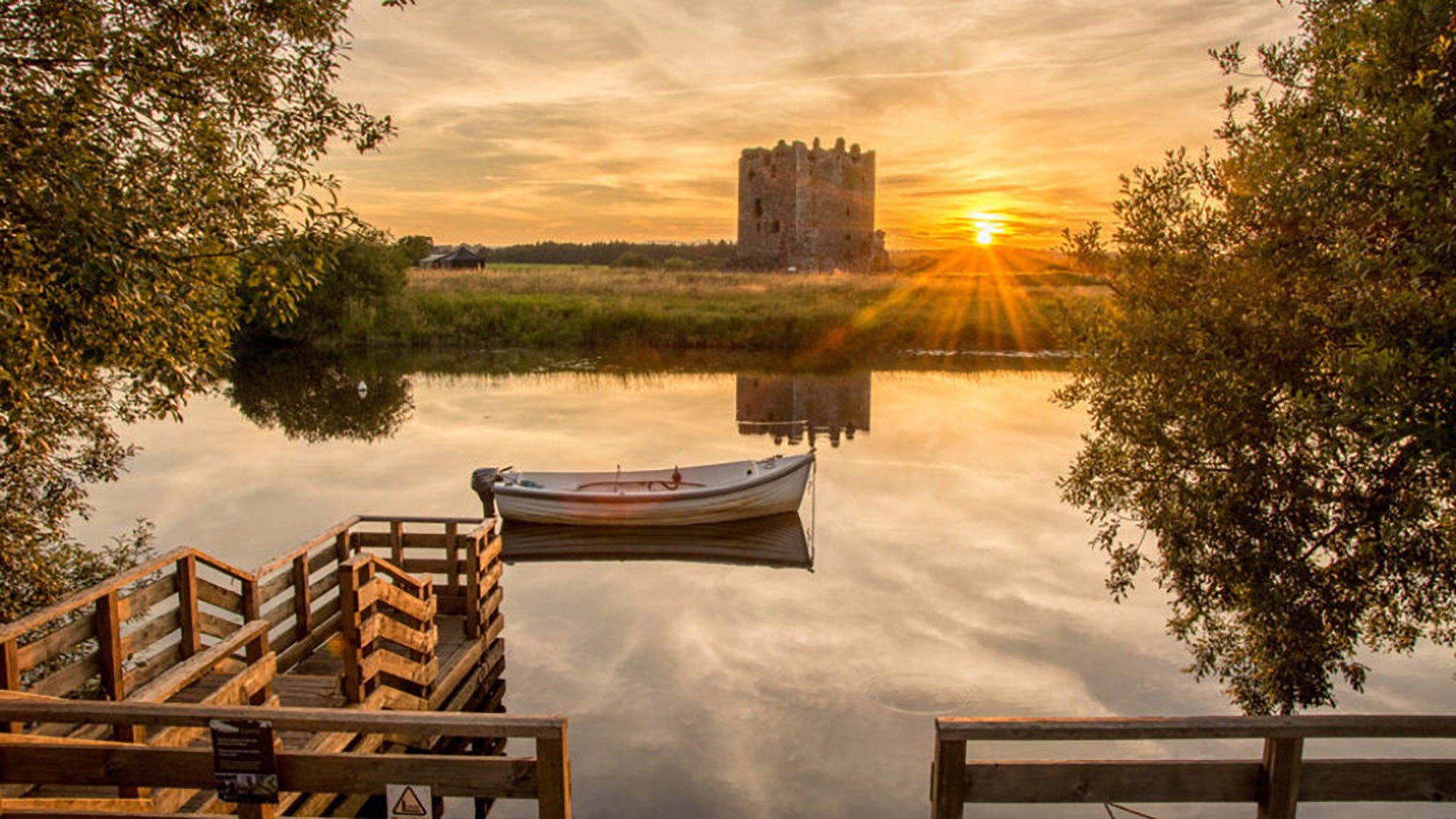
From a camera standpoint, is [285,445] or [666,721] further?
[285,445]

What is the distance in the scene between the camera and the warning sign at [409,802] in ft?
17.6

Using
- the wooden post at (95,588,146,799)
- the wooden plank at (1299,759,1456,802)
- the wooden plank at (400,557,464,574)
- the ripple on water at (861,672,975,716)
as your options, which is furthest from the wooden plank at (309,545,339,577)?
the wooden plank at (1299,759,1456,802)

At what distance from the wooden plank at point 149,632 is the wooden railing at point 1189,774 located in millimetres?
6474

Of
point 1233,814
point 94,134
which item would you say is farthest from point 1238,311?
point 94,134

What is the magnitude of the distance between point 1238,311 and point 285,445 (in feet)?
87.1

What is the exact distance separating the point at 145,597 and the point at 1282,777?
8306mm

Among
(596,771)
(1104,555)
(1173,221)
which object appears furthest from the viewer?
(1104,555)

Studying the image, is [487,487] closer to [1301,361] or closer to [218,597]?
[218,597]

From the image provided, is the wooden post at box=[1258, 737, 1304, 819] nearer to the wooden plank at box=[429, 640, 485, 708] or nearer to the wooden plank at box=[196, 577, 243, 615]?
A: the wooden plank at box=[429, 640, 485, 708]

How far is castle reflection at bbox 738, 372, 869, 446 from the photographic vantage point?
96.7 feet

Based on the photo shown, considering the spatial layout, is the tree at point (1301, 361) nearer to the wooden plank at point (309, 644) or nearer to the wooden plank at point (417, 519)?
the wooden plank at point (417, 519)

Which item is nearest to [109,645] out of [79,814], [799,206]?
[79,814]

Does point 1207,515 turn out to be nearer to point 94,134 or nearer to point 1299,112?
point 1299,112

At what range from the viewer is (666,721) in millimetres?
11781
